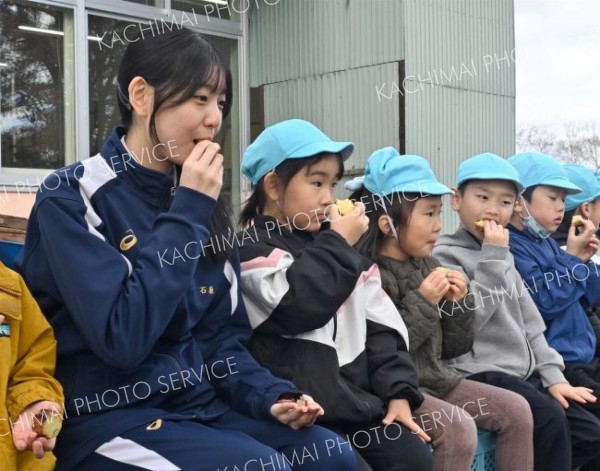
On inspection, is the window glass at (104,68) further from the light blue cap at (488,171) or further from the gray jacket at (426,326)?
the gray jacket at (426,326)

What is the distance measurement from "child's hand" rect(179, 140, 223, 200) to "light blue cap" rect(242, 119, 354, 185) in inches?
28.7

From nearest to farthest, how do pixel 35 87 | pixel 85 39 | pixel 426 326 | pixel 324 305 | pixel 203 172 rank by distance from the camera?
pixel 203 172 → pixel 324 305 → pixel 426 326 → pixel 35 87 → pixel 85 39

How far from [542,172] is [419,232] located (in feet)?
4.37

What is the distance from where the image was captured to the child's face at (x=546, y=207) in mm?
4492

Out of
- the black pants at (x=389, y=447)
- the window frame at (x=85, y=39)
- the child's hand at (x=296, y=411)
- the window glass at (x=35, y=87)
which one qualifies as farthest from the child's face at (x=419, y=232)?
the window glass at (x=35, y=87)

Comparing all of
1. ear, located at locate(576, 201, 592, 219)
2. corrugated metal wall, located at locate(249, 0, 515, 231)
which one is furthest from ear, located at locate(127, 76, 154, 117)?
corrugated metal wall, located at locate(249, 0, 515, 231)

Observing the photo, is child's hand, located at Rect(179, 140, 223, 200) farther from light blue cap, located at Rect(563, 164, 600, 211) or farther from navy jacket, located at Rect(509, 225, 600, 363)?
light blue cap, located at Rect(563, 164, 600, 211)

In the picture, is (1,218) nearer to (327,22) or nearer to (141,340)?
(141,340)

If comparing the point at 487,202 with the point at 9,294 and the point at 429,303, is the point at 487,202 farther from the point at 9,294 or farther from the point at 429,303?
the point at 9,294

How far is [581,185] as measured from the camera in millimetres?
5270

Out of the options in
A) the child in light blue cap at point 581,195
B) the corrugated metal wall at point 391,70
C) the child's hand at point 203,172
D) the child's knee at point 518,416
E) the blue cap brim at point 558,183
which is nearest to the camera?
the child's hand at point 203,172

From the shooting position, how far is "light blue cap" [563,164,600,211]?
5234 mm

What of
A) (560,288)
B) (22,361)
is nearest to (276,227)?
(22,361)

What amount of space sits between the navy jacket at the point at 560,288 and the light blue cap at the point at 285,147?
145 centimetres
